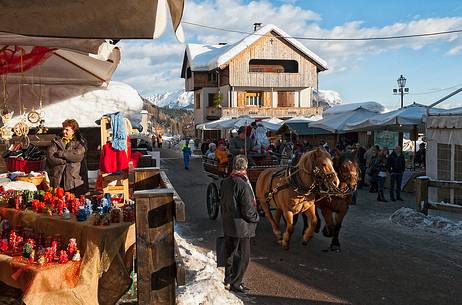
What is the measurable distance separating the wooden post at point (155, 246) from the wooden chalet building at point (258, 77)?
34932mm

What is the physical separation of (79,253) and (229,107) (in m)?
36.5

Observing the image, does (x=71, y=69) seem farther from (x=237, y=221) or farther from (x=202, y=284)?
(x=202, y=284)

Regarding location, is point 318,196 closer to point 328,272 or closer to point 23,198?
point 328,272

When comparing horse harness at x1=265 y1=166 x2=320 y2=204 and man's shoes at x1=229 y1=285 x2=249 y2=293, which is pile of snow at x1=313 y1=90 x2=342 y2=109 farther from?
man's shoes at x1=229 y1=285 x2=249 y2=293

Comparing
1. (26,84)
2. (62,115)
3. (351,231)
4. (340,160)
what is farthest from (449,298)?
(26,84)

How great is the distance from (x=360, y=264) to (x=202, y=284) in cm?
290

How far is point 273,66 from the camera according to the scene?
143 feet

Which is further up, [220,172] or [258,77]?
[258,77]

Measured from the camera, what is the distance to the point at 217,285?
597 centimetres

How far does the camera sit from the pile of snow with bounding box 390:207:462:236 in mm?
9422

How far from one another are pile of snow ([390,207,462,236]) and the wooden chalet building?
2863 cm

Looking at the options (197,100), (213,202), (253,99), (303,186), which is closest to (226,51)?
A: (253,99)

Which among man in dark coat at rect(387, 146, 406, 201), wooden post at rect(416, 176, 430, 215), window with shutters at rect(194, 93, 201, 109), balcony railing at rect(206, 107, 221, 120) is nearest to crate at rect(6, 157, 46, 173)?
wooden post at rect(416, 176, 430, 215)

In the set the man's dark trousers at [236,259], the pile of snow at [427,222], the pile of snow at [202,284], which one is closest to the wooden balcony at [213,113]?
the pile of snow at [427,222]
